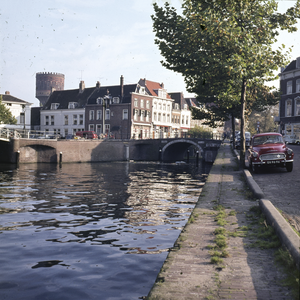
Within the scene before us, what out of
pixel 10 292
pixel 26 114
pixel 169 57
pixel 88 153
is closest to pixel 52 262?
pixel 10 292

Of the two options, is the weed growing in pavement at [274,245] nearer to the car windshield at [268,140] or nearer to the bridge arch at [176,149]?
the car windshield at [268,140]

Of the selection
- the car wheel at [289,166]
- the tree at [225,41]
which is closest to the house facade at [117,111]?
the tree at [225,41]

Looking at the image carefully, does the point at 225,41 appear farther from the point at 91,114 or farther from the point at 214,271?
the point at 91,114

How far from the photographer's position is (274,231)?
6.77 meters

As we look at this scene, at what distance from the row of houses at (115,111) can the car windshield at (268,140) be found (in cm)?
4552

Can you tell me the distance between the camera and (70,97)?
80.2 metres

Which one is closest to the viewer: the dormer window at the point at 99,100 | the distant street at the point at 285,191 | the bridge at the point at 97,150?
→ the distant street at the point at 285,191

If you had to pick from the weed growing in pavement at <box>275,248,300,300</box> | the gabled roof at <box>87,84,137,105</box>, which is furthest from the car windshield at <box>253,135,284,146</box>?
the gabled roof at <box>87,84,137,105</box>

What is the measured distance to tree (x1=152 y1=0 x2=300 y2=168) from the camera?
56.6 feet

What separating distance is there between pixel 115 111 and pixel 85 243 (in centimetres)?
6417

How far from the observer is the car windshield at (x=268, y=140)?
60.1 feet

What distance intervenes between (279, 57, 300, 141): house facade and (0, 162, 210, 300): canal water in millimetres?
42611

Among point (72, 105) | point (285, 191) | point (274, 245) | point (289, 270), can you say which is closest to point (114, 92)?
point (72, 105)

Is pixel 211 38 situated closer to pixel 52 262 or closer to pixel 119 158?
pixel 52 262
